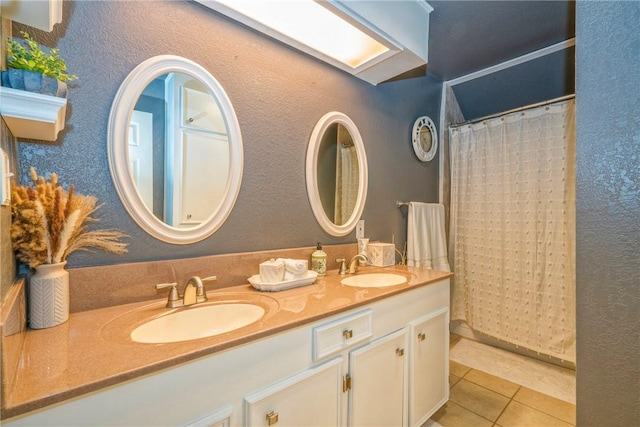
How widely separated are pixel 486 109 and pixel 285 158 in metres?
2.23

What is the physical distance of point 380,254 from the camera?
1812mm

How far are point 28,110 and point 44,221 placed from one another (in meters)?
0.30

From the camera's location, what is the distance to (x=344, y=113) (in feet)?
5.91

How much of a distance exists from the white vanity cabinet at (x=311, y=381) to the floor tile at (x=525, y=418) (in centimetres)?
42

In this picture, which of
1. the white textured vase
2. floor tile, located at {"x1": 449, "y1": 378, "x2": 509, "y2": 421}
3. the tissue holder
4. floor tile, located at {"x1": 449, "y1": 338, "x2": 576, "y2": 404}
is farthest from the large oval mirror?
floor tile, located at {"x1": 449, "y1": 338, "x2": 576, "y2": 404}

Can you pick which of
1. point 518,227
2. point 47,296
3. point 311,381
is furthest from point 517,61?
point 47,296

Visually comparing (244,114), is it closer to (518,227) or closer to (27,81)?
(27,81)

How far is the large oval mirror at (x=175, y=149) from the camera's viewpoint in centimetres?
105

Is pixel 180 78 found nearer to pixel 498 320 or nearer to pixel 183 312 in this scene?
pixel 183 312

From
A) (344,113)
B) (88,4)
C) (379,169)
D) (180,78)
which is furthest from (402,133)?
(88,4)

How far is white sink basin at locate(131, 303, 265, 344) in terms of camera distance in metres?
0.92

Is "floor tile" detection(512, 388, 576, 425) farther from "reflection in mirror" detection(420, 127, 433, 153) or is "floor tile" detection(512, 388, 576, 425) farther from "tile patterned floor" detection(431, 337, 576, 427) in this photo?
"reflection in mirror" detection(420, 127, 433, 153)

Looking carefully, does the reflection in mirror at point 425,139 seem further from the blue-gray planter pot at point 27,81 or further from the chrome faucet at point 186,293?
the blue-gray planter pot at point 27,81

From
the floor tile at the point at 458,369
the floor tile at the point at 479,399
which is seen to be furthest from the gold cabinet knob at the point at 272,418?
the floor tile at the point at 458,369
